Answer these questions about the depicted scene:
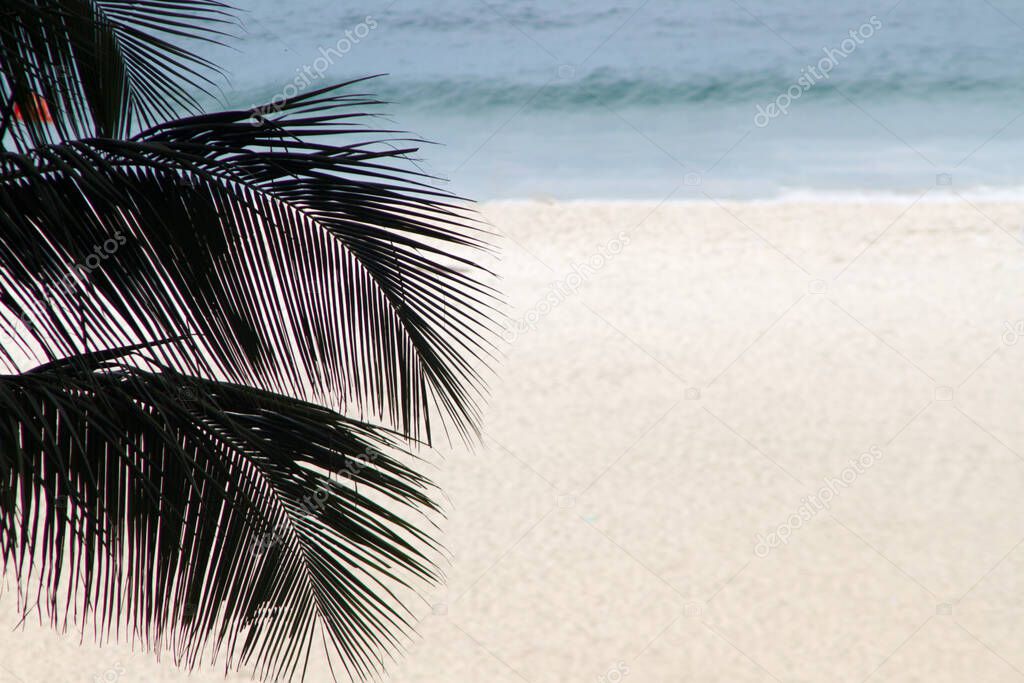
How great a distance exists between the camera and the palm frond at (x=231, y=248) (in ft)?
7.93

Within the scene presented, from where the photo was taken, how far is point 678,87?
23906mm

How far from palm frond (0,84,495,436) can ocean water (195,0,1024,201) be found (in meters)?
13.9

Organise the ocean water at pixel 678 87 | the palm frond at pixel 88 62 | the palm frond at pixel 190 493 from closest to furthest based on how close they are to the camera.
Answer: the palm frond at pixel 190 493, the palm frond at pixel 88 62, the ocean water at pixel 678 87

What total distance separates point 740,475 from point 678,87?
1808 cm

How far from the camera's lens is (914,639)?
5.66m

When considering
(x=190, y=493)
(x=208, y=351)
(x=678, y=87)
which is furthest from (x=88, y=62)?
(x=678, y=87)

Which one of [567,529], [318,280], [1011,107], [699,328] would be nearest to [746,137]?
[1011,107]

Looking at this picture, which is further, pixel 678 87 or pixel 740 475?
pixel 678 87

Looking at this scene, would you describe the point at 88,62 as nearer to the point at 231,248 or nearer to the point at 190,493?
the point at 231,248

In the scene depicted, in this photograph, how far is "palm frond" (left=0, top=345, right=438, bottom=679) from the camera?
2.38m

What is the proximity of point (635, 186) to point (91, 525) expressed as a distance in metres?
15.5

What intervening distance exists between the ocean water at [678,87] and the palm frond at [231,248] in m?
13.9

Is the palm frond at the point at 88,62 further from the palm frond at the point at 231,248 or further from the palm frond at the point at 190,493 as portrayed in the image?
the palm frond at the point at 190,493

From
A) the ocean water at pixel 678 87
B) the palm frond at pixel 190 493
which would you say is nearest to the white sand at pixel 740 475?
the palm frond at pixel 190 493
